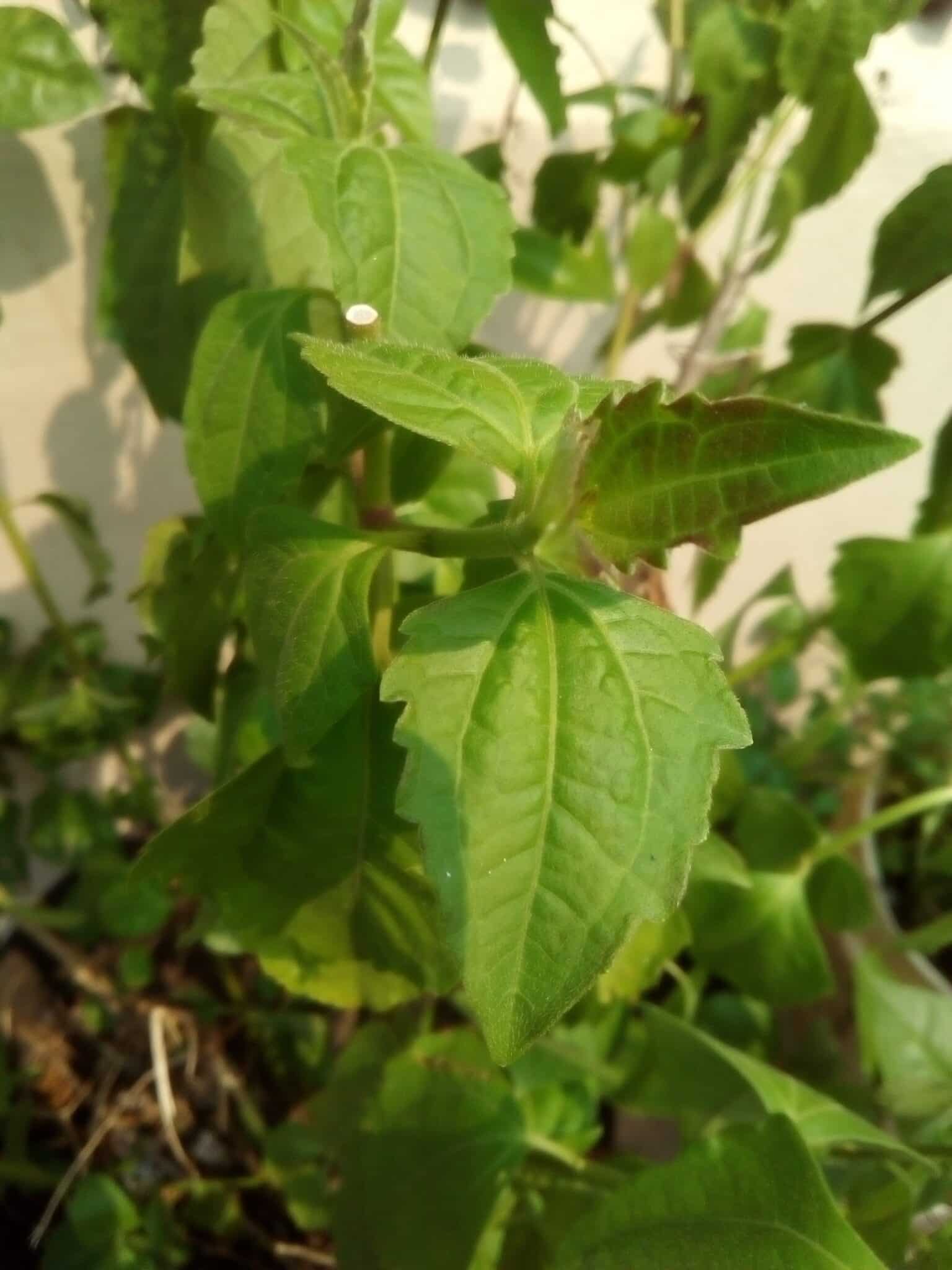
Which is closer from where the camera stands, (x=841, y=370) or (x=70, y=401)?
(x=841, y=370)

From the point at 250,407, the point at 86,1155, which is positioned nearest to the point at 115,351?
the point at 250,407

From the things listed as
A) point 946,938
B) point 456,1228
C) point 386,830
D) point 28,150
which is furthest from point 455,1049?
point 28,150

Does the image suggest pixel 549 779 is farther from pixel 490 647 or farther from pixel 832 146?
pixel 832 146

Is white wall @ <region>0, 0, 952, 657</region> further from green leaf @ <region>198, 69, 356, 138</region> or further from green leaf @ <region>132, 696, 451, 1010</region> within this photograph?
green leaf @ <region>132, 696, 451, 1010</region>

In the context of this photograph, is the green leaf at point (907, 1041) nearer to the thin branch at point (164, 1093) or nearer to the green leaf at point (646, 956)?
the green leaf at point (646, 956)

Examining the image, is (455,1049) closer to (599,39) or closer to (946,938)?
(946,938)

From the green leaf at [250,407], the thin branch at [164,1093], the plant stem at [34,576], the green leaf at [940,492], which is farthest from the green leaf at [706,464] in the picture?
the thin branch at [164,1093]
